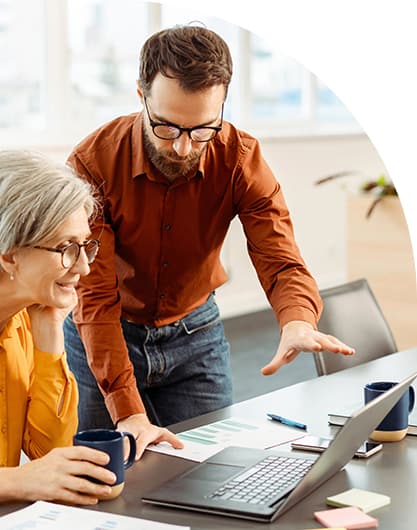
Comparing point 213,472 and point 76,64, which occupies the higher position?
point 76,64

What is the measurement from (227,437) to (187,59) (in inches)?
32.0

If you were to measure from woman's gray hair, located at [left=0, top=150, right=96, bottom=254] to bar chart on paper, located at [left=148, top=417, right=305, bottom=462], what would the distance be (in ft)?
1.62

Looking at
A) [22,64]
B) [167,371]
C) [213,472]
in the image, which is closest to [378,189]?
[22,64]

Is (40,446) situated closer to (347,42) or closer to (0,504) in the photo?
(0,504)

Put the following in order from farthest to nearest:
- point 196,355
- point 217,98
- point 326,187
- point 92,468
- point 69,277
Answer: point 326,187 → point 196,355 → point 217,98 → point 69,277 → point 92,468

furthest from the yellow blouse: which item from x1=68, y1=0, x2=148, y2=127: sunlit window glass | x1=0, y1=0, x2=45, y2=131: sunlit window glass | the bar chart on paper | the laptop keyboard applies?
x1=68, y1=0, x2=148, y2=127: sunlit window glass

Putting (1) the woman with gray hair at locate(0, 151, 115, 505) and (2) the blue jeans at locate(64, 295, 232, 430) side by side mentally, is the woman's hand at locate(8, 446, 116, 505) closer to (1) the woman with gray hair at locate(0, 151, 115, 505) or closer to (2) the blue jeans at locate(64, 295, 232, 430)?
(1) the woman with gray hair at locate(0, 151, 115, 505)

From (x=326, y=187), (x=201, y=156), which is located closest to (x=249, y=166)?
(x=201, y=156)

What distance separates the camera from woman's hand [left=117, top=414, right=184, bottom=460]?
1.96 metres

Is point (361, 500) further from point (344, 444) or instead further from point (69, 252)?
point (69, 252)

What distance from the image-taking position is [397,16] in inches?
87.6

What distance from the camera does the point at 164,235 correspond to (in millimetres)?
2457

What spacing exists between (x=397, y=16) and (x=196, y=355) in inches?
38.9

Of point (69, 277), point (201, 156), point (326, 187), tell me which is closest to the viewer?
point (69, 277)
